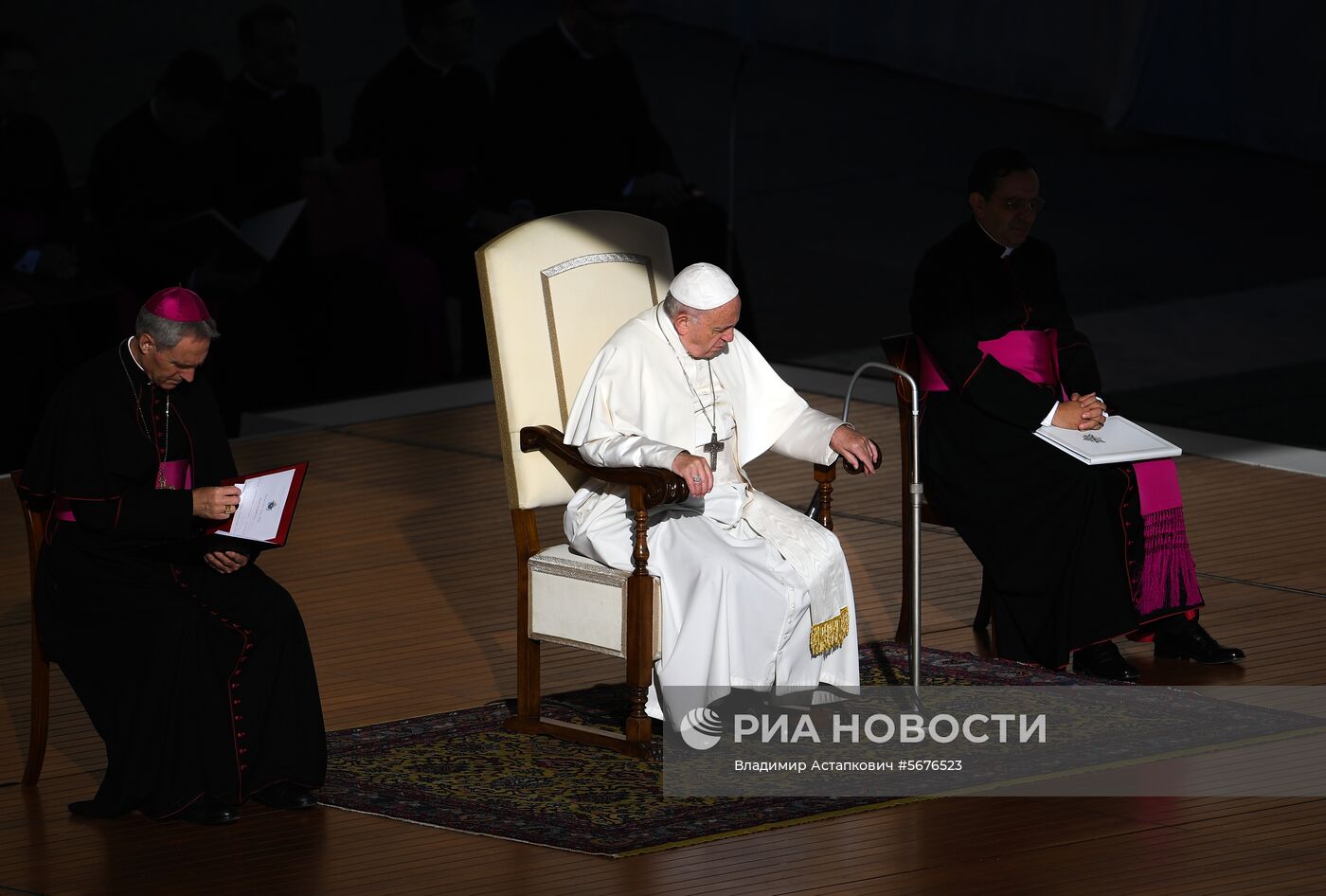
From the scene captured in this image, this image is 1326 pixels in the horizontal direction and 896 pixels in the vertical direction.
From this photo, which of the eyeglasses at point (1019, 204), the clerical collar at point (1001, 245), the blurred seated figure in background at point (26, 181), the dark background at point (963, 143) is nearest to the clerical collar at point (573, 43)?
the dark background at point (963, 143)

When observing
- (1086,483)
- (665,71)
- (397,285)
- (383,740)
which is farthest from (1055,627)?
(665,71)

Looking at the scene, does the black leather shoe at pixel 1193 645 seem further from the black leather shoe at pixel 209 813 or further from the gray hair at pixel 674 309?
the black leather shoe at pixel 209 813

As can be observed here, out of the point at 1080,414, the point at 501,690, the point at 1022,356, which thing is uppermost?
the point at 1022,356

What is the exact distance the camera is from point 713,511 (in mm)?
5223

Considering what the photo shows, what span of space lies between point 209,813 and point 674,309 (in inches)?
59.5

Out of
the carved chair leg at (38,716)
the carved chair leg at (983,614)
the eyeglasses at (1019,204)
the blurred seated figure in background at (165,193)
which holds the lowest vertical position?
the carved chair leg at (38,716)

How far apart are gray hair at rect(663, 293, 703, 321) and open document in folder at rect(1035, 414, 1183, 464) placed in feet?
3.50

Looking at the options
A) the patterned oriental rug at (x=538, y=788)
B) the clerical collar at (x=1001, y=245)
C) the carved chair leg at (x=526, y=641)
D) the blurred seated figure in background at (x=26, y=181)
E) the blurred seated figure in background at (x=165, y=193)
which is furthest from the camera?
the blurred seated figure in background at (x=165, y=193)

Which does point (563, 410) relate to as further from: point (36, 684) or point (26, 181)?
point (26, 181)

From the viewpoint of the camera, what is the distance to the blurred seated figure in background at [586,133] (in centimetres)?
948

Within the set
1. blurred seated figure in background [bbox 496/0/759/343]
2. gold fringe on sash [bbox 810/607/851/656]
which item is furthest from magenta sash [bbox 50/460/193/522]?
blurred seated figure in background [bbox 496/0/759/343]

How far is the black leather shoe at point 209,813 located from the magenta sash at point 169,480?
26.5 inches

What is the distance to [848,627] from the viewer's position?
524 cm

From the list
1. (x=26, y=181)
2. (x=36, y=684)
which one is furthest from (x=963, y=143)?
(x=36, y=684)
